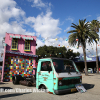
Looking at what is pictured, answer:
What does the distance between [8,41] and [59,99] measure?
35.5 feet

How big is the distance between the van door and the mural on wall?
275 inches

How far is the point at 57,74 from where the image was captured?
240 inches

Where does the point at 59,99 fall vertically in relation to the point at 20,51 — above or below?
below

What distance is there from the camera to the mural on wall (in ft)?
42.5

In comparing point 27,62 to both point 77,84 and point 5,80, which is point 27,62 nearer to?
point 5,80

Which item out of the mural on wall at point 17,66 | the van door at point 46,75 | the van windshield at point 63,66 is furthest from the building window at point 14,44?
the van windshield at point 63,66

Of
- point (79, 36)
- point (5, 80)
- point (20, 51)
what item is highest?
point (79, 36)

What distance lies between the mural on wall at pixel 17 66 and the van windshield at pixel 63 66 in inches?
304

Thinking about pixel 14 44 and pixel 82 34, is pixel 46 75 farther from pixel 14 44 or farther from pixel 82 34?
pixel 82 34

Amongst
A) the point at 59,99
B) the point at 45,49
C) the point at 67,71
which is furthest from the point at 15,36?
the point at 45,49

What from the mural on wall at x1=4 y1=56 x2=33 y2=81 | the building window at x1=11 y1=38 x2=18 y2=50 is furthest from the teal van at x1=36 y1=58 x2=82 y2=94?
the building window at x1=11 y1=38 x2=18 y2=50

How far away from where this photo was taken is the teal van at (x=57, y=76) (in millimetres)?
6027

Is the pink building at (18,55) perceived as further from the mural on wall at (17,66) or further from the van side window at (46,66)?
the van side window at (46,66)

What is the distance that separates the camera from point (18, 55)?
13.7m
